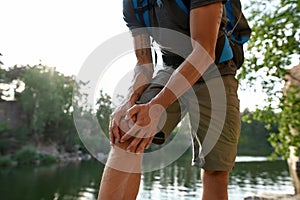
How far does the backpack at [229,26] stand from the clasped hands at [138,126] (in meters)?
0.30

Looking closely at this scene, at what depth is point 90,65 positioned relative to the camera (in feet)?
5.41

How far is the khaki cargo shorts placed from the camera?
112cm

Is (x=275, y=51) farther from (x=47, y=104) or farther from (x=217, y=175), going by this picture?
(x=47, y=104)

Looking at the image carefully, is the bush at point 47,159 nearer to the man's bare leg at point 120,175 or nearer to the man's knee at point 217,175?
the man's knee at point 217,175

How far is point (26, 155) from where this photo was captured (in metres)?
18.3

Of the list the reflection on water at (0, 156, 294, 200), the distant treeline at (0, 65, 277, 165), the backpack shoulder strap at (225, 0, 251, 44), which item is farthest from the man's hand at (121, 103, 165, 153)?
the distant treeline at (0, 65, 277, 165)

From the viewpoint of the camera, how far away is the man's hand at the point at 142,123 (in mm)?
905

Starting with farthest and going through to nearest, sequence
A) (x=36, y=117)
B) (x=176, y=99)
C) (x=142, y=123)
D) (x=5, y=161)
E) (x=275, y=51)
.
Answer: (x=36, y=117) < (x=5, y=161) < (x=275, y=51) < (x=176, y=99) < (x=142, y=123)

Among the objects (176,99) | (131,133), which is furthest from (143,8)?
(131,133)

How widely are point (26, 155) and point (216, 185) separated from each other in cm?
1846

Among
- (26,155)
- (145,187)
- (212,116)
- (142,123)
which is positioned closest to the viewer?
(142,123)

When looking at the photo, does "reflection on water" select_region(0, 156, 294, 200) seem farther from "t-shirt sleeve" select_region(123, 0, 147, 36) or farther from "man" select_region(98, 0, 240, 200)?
"t-shirt sleeve" select_region(123, 0, 147, 36)

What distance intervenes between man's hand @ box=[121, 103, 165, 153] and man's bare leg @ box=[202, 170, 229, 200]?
0.33 meters

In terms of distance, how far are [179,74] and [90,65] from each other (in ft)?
2.65
